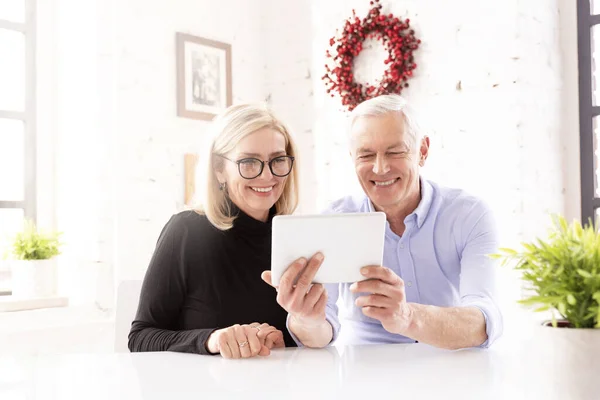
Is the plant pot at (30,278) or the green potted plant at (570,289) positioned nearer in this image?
the green potted plant at (570,289)

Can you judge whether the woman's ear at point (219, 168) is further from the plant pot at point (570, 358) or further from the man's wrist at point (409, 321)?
the plant pot at point (570, 358)

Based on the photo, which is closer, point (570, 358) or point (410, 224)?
point (570, 358)

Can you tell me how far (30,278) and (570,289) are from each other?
290 cm

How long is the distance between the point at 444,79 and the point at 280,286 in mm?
2343

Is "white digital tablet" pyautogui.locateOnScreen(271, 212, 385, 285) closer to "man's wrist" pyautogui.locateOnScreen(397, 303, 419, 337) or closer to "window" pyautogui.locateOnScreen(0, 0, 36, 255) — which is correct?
"man's wrist" pyautogui.locateOnScreen(397, 303, 419, 337)

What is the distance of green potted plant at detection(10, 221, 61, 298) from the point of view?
3.29 metres

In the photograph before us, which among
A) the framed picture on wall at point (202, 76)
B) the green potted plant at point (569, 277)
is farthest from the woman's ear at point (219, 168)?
the framed picture on wall at point (202, 76)

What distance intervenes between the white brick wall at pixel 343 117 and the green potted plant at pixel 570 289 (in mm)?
2277

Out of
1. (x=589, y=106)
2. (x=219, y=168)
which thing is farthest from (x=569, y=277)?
(x=589, y=106)

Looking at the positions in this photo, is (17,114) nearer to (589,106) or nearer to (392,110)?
(392,110)

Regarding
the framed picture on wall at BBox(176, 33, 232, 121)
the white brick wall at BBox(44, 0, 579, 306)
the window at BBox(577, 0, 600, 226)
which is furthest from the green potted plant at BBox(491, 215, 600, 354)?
the framed picture on wall at BBox(176, 33, 232, 121)

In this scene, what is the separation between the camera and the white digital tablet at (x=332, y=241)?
1365 mm

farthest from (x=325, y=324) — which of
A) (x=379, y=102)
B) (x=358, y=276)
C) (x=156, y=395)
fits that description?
(x=379, y=102)

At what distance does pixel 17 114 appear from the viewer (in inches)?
139
